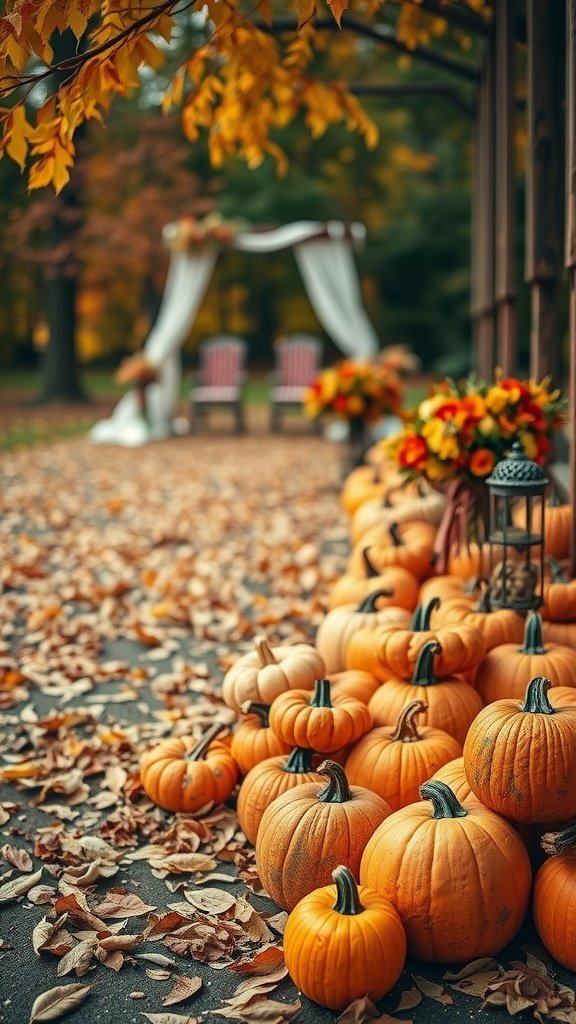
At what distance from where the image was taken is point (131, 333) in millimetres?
29906

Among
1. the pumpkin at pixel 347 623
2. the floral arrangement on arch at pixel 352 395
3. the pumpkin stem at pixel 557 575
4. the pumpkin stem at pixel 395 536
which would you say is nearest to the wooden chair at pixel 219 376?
the floral arrangement on arch at pixel 352 395

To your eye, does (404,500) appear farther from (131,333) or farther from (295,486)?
(131,333)

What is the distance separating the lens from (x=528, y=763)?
220cm

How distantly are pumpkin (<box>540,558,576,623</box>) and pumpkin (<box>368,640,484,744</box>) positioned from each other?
1.64 ft

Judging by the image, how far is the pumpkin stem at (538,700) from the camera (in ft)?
7.47

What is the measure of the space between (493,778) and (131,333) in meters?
28.8

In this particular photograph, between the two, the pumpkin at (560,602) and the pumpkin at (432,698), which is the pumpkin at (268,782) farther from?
the pumpkin at (560,602)

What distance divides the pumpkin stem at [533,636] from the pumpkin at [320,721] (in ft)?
1.74

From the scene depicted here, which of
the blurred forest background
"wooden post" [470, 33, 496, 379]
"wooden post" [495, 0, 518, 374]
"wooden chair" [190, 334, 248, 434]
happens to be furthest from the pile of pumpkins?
the blurred forest background

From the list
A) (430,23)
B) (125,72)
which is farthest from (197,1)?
(430,23)

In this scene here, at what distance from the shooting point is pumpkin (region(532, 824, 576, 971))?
2.10 metres

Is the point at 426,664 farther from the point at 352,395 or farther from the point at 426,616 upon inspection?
the point at 352,395

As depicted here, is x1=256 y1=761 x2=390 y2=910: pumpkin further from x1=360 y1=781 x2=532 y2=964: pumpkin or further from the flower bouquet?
the flower bouquet

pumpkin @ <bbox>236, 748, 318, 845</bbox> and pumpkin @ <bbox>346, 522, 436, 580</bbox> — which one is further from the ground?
pumpkin @ <bbox>346, 522, 436, 580</bbox>
